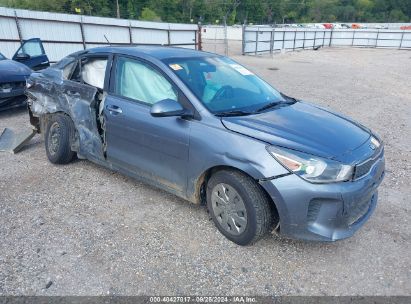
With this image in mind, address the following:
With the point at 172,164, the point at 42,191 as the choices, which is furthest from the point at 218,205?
the point at 42,191

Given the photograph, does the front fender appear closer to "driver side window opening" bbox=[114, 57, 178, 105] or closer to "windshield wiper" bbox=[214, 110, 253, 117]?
"windshield wiper" bbox=[214, 110, 253, 117]

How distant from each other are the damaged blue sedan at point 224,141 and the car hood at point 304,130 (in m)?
0.01

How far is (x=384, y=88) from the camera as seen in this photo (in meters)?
12.0

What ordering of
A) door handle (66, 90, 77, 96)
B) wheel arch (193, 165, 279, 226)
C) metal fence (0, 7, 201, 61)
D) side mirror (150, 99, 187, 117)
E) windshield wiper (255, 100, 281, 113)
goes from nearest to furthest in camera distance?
wheel arch (193, 165, 279, 226), side mirror (150, 99, 187, 117), windshield wiper (255, 100, 281, 113), door handle (66, 90, 77, 96), metal fence (0, 7, 201, 61)

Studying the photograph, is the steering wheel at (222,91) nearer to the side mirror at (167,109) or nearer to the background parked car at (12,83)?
the side mirror at (167,109)

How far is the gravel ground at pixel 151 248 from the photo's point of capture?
2633mm

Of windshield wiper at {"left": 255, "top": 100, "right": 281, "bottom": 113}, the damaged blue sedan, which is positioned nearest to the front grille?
the damaged blue sedan

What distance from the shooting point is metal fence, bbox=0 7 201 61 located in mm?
12281

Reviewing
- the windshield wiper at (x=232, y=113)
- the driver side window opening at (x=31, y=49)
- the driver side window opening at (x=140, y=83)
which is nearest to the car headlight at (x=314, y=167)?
the windshield wiper at (x=232, y=113)

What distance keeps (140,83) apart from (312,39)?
3050 cm

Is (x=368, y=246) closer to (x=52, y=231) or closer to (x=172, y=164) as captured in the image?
(x=172, y=164)

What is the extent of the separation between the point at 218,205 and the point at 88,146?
6.49ft

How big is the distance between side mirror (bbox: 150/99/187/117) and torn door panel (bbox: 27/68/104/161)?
122 cm

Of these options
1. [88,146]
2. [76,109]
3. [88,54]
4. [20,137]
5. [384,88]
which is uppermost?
[88,54]
